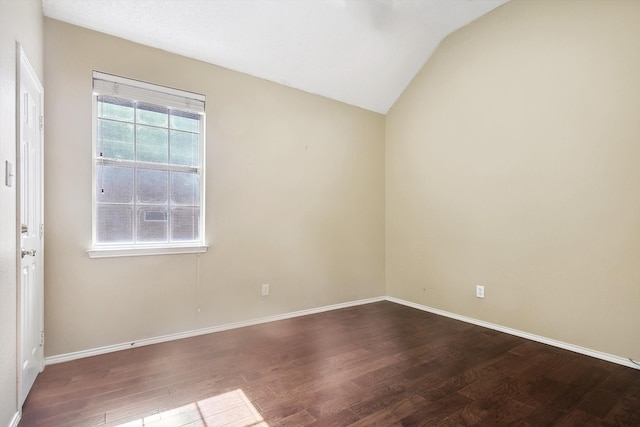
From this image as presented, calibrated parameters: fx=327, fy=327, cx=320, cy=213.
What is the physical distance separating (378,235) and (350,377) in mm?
2415

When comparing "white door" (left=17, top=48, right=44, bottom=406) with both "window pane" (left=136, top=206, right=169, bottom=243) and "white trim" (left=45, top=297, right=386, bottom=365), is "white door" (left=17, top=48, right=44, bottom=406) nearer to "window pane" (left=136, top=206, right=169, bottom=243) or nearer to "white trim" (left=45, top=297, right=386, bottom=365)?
"white trim" (left=45, top=297, right=386, bottom=365)

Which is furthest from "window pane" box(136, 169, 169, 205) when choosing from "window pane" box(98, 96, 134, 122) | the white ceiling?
the white ceiling

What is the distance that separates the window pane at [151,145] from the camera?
290cm

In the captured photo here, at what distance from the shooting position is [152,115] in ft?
9.70

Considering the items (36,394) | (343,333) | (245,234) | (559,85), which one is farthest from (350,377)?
(559,85)

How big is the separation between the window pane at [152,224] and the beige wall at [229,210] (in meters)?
0.19

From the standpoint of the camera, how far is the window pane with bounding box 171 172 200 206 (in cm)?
308

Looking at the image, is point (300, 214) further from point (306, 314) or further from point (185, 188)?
point (185, 188)

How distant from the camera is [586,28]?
2.70m

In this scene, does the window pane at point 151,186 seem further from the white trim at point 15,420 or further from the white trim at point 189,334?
the white trim at point 15,420

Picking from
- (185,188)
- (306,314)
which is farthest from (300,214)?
(185,188)

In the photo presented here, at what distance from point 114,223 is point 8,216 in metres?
1.20

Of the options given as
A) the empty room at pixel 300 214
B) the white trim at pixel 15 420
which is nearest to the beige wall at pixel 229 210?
the empty room at pixel 300 214

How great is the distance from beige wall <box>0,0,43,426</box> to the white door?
0.08 m
